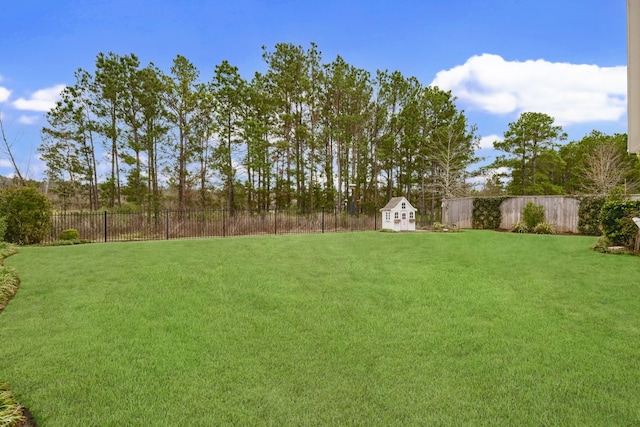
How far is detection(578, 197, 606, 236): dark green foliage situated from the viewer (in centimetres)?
1220

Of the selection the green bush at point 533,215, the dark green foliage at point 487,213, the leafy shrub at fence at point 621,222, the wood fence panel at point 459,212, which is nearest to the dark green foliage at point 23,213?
the leafy shrub at fence at point 621,222

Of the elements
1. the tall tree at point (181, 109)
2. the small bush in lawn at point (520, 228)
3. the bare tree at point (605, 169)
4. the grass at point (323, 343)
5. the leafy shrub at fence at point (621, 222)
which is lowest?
the grass at point (323, 343)

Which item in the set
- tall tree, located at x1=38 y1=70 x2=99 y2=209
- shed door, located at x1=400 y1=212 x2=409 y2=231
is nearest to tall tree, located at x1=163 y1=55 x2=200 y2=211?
tall tree, located at x1=38 y1=70 x2=99 y2=209

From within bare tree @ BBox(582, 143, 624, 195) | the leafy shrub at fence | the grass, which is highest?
bare tree @ BBox(582, 143, 624, 195)

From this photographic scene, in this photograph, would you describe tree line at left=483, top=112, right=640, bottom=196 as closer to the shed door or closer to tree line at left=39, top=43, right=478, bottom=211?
tree line at left=39, top=43, right=478, bottom=211

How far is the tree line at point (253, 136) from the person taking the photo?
62.8ft

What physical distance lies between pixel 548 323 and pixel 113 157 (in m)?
22.2

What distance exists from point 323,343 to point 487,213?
1451cm

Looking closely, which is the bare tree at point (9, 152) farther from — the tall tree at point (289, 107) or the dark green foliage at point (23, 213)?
the tall tree at point (289, 107)

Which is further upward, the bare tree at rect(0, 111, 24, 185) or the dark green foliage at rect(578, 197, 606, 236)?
the bare tree at rect(0, 111, 24, 185)

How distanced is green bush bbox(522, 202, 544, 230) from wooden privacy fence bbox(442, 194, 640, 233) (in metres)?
0.41

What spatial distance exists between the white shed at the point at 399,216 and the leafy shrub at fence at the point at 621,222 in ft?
24.4

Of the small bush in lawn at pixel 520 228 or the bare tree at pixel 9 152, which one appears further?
the bare tree at pixel 9 152

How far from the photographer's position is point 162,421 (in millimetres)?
2285
